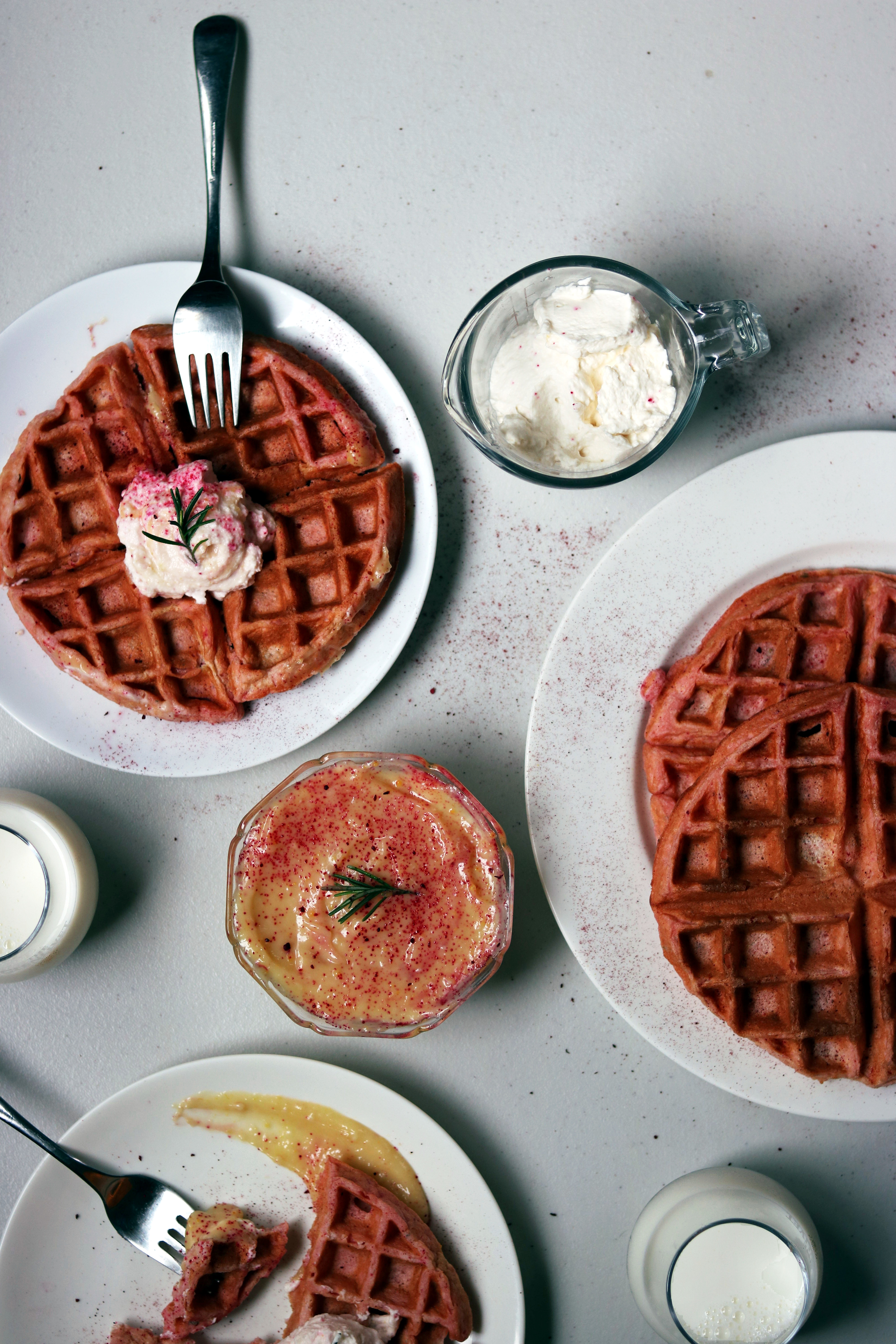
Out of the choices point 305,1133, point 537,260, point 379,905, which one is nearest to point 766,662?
point 379,905

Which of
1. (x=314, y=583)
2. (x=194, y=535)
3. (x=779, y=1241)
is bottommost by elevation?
(x=779, y=1241)

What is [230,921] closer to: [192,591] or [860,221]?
[192,591]

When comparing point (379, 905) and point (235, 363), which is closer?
point (379, 905)

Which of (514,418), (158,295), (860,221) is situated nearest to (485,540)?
(514,418)

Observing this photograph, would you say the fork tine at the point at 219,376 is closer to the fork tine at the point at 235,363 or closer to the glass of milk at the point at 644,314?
the fork tine at the point at 235,363

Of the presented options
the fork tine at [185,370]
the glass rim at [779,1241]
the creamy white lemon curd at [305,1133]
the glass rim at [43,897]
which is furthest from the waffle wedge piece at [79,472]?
the glass rim at [779,1241]

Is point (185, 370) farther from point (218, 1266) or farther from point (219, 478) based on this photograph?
point (218, 1266)
